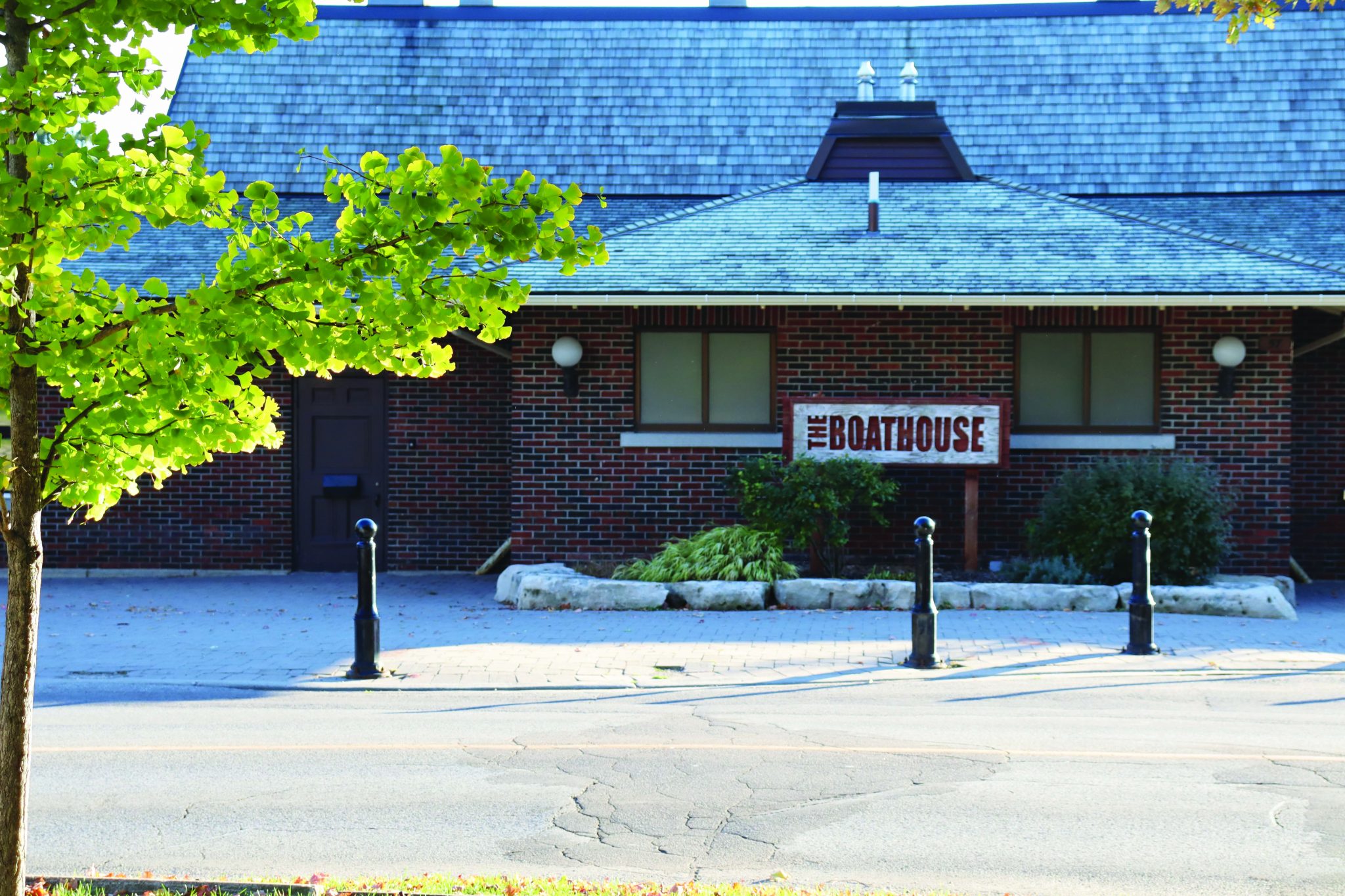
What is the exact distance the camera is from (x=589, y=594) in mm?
13156

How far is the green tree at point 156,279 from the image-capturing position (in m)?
3.95

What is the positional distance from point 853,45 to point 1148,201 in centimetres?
509

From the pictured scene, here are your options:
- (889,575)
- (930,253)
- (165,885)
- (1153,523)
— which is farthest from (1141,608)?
(165,885)

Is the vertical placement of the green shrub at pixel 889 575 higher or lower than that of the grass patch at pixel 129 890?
higher

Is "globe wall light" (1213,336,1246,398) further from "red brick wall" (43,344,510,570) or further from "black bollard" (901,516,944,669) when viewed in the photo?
"red brick wall" (43,344,510,570)

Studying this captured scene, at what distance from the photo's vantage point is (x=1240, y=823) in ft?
20.2

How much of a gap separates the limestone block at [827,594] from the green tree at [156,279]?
9.04 meters

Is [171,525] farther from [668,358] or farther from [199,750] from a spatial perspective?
[199,750]

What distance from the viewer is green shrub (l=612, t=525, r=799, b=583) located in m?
13.4

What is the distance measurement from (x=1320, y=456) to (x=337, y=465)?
37.8 feet

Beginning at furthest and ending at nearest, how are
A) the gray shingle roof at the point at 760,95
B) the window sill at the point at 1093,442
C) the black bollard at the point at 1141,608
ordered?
the gray shingle roof at the point at 760,95, the window sill at the point at 1093,442, the black bollard at the point at 1141,608

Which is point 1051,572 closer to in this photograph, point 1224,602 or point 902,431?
point 1224,602

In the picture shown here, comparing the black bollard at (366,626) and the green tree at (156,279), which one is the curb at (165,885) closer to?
the green tree at (156,279)

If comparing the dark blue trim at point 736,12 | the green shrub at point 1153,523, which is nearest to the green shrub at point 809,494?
the green shrub at point 1153,523
